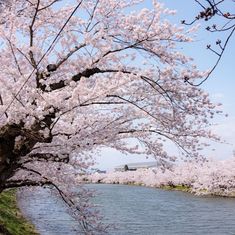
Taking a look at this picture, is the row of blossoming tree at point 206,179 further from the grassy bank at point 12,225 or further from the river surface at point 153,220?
the grassy bank at point 12,225

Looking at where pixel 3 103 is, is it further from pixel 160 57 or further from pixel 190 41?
A: pixel 190 41

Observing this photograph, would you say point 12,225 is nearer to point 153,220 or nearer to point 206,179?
point 153,220

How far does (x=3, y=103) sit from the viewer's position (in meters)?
8.23

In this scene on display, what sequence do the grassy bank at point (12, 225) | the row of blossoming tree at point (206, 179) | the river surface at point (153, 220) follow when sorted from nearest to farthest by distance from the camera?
the grassy bank at point (12, 225)
the river surface at point (153, 220)
the row of blossoming tree at point (206, 179)

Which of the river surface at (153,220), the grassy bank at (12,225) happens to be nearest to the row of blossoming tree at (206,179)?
the river surface at (153,220)

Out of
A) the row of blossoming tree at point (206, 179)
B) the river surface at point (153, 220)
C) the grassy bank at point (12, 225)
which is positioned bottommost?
the river surface at point (153, 220)

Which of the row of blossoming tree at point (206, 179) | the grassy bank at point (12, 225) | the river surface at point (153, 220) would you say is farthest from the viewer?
the row of blossoming tree at point (206, 179)

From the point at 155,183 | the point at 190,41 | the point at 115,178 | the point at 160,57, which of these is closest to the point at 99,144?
the point at 160,57

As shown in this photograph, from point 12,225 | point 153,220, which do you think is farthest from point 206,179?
point 12,225

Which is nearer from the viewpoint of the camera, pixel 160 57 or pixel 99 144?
pixel 160 57

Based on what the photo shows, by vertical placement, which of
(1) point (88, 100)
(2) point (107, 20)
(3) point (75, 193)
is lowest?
(3) point (75, 193)

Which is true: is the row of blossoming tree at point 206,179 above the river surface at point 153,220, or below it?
above

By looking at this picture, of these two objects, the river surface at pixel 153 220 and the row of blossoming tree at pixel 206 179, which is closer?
the river surface at pixel 153 220

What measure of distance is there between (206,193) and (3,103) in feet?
143
